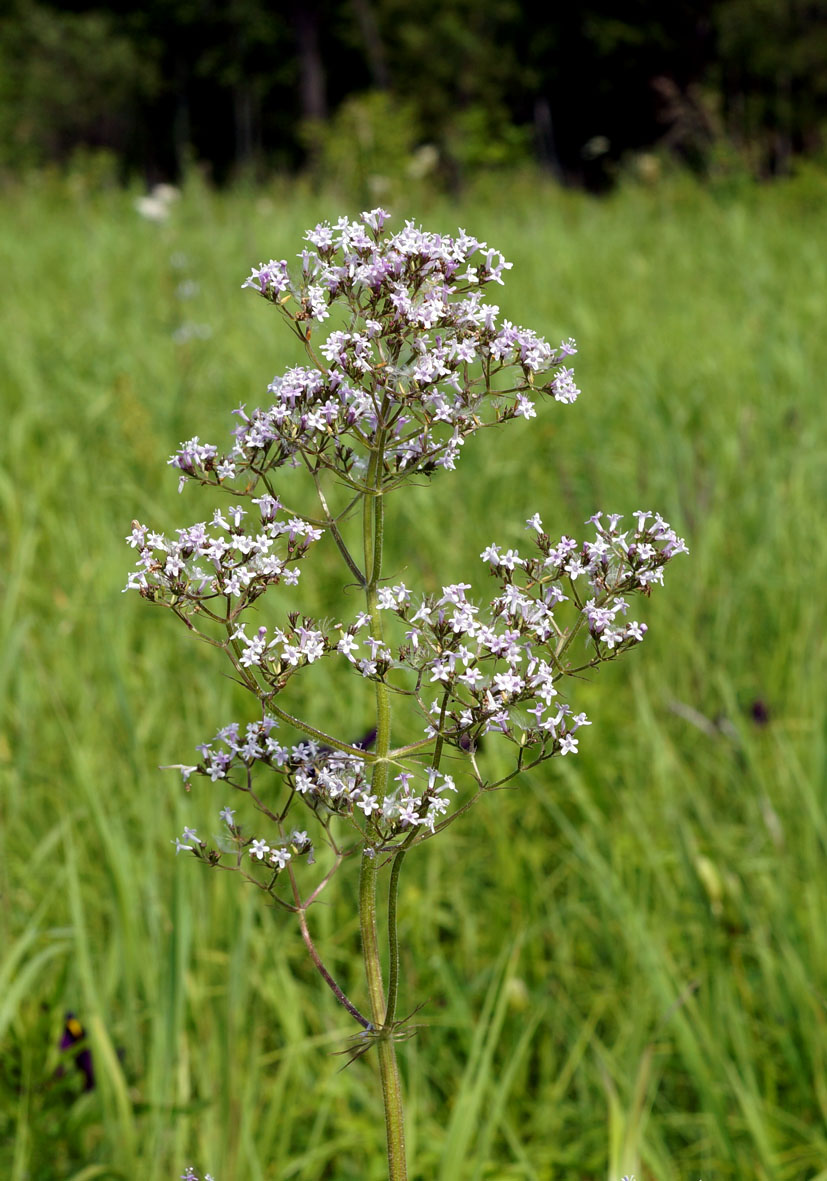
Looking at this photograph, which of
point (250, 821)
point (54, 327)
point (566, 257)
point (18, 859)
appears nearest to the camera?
point (18, 859)

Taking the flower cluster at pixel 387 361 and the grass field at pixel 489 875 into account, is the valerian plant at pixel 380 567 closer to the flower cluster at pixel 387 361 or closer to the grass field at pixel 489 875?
the flower cluster at pixel 387 361

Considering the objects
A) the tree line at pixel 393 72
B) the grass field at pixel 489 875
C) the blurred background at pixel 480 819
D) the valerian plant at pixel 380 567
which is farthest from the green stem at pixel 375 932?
the tree line at pixel 393 72

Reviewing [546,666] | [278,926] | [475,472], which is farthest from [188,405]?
[546,666]

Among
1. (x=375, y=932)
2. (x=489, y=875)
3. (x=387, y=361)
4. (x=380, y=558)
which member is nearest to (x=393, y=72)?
(x=489, y=875)

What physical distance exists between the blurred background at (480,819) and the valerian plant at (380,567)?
15cm

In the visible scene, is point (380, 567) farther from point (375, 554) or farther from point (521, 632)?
point (521, 632)

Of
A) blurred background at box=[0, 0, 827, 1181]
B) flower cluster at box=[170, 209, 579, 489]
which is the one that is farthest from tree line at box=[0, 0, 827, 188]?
flower cluster at box=[170, 209, 579, 489]

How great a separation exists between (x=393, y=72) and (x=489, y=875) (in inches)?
1923

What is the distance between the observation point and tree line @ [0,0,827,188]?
3259 cm

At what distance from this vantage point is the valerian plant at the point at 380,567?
1188 millimetres

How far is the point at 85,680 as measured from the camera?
376 cm

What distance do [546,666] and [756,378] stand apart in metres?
5.45

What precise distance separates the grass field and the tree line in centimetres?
2244

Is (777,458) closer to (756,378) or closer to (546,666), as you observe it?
(756,378)
